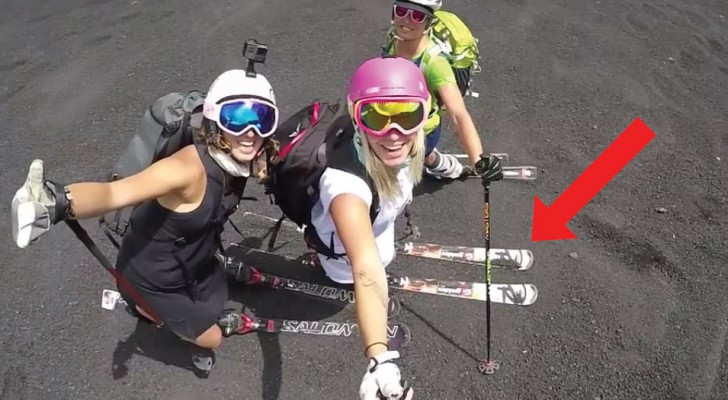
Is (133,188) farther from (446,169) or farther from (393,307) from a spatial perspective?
(446,169)

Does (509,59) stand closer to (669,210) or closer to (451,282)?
(669,210)

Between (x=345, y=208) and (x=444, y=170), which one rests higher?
(x=345, y=208)

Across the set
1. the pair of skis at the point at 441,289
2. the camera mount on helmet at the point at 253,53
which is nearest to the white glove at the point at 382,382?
the camera mount on helmet at the point at 253,53

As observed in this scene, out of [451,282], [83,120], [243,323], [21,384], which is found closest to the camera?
[21,384]

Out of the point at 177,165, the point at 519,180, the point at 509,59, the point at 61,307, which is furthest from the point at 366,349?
the point at 509,59

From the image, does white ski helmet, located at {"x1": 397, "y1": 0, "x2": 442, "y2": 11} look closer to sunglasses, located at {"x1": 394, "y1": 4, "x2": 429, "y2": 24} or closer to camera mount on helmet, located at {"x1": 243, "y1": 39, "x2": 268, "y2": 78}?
sunglasses, located at {"x1": 394, "y1": 4, "x2": 429, "y2": 24}

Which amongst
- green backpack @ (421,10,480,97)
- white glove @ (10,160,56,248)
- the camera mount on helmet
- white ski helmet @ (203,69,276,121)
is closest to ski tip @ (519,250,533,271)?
green backpack @ (421,10,480,97)

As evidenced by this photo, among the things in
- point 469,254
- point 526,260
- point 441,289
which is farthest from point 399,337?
point 526,260
